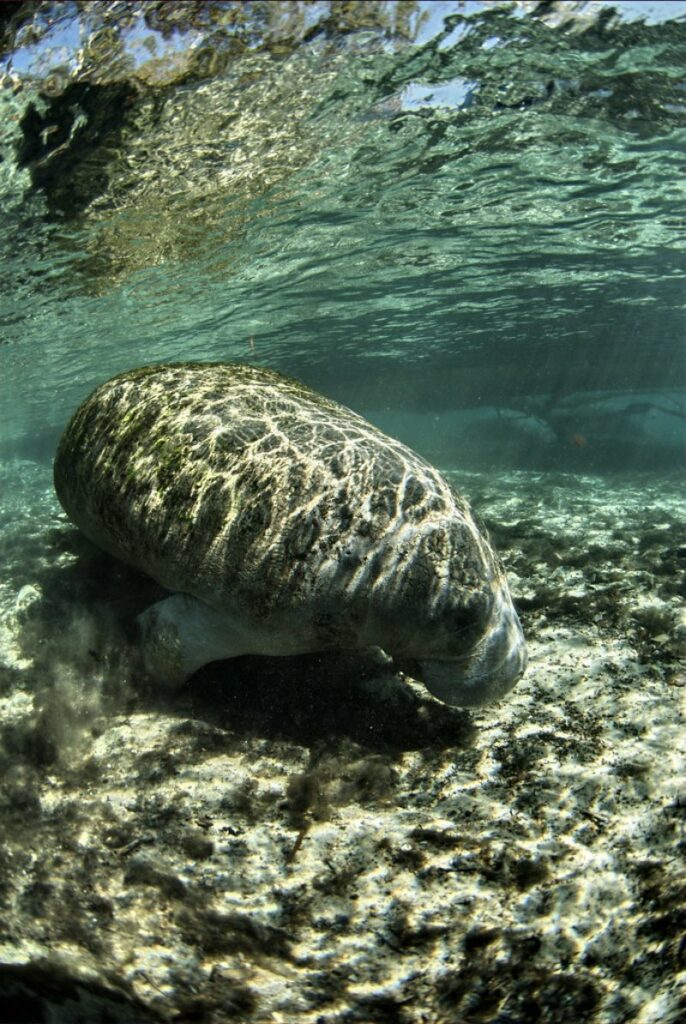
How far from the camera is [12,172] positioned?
8398 millimetres

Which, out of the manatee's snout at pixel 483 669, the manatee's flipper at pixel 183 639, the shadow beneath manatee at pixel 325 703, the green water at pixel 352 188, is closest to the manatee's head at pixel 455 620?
the manatee's snout at pixel 483 669

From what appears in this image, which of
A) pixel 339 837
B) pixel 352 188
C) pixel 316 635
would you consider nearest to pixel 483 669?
pixel 316 635

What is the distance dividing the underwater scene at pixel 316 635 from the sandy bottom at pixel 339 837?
15 millimetres

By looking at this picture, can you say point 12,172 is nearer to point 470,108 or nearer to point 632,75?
point 470,108

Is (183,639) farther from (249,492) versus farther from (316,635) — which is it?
(249,492)

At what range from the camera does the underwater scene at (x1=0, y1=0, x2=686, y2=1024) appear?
2.42 metres

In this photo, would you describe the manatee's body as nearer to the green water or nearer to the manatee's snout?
the manatee's snout

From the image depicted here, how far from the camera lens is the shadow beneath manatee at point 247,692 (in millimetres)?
3742

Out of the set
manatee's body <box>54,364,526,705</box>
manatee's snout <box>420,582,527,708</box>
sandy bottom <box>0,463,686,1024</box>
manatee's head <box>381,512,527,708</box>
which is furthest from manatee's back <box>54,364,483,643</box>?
sandy bottom <box>0,463,686,1024</box>

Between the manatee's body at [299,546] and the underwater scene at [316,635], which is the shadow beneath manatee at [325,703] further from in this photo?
the manatee's body at [299,546]

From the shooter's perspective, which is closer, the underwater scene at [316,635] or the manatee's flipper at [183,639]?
the underwater scene at [316,635]

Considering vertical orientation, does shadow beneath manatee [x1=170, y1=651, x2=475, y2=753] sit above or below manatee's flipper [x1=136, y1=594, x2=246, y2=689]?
below

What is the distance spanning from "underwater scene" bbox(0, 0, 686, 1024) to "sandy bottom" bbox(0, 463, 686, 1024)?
0.01m

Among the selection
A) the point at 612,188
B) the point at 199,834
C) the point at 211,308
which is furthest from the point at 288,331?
the point at 199,834
